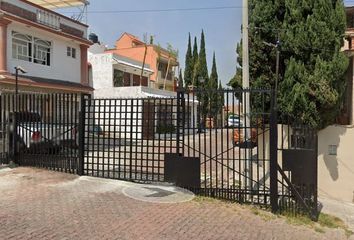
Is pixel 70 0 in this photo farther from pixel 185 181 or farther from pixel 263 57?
pixel 185 181

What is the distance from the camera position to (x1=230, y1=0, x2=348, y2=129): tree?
38.5 ft

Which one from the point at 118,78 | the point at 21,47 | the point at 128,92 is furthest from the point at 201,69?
the point at 21,47

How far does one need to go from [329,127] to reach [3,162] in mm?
9533

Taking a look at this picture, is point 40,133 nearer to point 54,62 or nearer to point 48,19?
point 48,19

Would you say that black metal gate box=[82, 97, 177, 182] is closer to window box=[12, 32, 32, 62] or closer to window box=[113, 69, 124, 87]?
window box=[12, 32, 32, 62]

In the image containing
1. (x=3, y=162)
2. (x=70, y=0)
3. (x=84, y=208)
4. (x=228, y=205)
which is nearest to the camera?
(x=84, y=208)

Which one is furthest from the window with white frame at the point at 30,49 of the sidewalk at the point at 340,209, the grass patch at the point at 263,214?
the grass patch at the point at 263,214

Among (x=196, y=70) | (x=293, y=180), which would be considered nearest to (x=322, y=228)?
(x=293, y=180)

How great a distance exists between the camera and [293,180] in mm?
9086

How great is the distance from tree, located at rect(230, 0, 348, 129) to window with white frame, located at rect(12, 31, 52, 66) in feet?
47.3

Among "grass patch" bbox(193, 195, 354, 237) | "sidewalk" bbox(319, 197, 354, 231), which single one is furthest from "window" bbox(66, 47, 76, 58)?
"grass patch" bbox(193, 195, 354, 237)

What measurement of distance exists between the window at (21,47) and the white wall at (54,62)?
0.23m

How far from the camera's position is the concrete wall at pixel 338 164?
40.9 ft

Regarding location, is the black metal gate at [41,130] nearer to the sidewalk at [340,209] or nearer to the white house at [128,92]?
the white house at [128,92]
